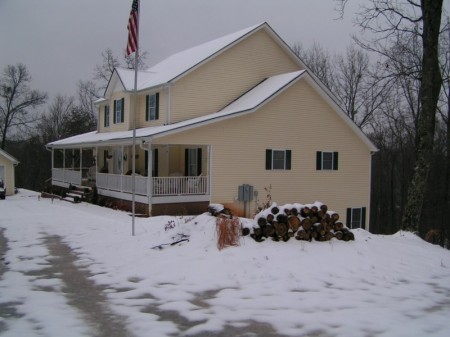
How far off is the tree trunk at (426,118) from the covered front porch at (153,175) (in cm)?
802

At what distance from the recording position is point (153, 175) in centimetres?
2347

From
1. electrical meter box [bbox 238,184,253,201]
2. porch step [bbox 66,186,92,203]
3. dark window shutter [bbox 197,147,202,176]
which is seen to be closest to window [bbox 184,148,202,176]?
dark window shutter [bbox 197,147,202,176]

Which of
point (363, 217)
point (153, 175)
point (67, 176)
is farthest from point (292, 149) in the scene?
point (67, 176)

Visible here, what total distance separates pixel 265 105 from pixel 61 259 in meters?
12.8

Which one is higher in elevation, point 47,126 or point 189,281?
point 47,126

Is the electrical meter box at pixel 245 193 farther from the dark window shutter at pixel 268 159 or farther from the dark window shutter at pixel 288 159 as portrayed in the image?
the dark window shutter at pixel 288 159

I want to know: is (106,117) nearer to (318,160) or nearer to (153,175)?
(153,175)

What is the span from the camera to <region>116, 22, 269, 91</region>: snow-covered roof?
22145 mm

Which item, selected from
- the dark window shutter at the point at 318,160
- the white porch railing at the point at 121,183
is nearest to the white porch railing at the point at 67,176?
the white porch railing at the point at 121,183

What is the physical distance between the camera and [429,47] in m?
15.0

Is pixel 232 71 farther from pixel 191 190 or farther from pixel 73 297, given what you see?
pixel 73 297

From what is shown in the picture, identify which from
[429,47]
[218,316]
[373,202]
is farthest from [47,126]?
[218,316]

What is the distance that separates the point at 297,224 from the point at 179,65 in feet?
52.6

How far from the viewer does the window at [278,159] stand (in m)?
20.9
